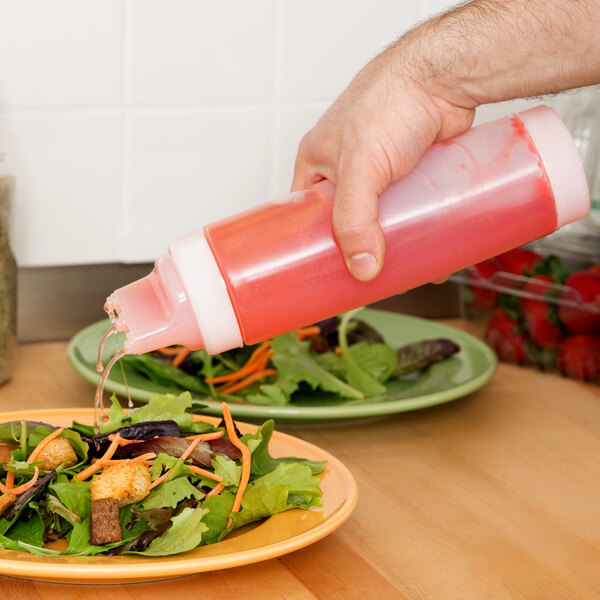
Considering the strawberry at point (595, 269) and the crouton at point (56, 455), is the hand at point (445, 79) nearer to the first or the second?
the crouton at point (56, 455)

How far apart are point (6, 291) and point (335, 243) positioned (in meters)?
0.59

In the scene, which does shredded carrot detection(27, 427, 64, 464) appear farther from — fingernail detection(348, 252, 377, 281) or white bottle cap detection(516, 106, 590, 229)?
white bottle cap detection(516, 106, 590, 229)

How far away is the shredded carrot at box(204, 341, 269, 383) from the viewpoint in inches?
45.1

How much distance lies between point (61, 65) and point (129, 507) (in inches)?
29.3

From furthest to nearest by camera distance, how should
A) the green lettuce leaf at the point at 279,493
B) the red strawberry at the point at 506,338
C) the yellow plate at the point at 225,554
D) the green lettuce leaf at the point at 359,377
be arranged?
the red strawberry at the point at 506,338
the green lettuce leaf at the point at 359,377
the green lettuce leaf at the point at 279,493
the yellow plate at the point at 225,554

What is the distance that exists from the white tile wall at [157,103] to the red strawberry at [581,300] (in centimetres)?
46

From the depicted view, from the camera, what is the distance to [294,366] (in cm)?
115

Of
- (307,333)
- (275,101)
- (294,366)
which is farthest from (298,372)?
(275,101)

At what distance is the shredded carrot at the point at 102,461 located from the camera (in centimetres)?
80

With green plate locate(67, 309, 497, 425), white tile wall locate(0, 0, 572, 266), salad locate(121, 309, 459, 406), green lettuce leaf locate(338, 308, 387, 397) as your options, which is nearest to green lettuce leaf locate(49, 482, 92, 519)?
green plate locate(67, 309, 497, 425)

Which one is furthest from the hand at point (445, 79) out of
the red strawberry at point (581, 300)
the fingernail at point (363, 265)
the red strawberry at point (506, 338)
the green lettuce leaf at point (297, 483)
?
the red strawberry at point (506, 338)

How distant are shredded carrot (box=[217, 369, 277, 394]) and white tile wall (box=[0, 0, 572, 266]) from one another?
35cm

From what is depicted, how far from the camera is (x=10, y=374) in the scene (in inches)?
48.7

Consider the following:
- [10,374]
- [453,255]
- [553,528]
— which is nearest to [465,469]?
[553,528]
